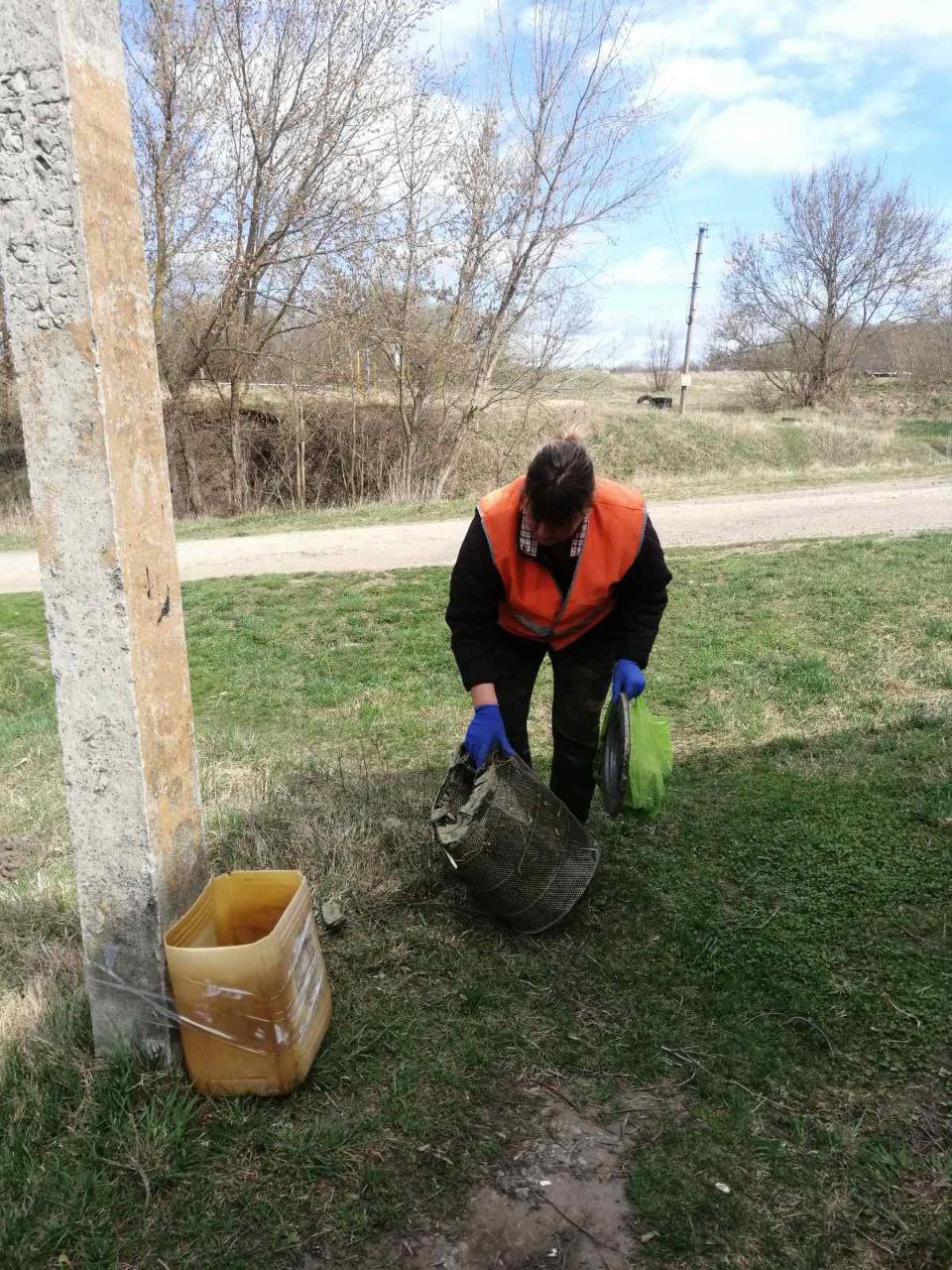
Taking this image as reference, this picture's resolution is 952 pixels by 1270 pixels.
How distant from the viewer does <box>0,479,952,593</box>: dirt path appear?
31.5 feet

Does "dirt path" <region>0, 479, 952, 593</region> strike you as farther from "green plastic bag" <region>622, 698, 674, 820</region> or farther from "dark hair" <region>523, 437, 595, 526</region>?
"dark hair" <region>523, 437, 595, 526</region>

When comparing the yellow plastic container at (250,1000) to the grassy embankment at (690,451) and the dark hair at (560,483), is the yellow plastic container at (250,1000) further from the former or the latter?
the grassy embankment at (690,451)

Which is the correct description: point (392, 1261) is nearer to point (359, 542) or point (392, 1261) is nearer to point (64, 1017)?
point (64, 1017)

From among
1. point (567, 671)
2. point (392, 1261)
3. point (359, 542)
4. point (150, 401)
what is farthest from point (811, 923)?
point (359, 542)

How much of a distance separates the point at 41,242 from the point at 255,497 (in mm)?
17244

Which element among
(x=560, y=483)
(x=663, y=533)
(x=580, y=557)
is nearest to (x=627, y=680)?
(x=580, y=557)

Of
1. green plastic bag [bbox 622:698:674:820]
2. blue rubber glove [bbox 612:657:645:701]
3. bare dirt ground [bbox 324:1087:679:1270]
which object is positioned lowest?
bare dirt ground [bbox 324:1087:679:1270]

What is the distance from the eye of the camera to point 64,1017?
270 centimetres

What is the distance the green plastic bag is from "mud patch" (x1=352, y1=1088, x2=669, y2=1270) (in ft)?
3.18

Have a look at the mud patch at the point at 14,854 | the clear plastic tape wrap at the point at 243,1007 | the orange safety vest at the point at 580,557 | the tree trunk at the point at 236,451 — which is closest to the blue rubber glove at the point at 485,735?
the orange safety vest at the point at 580,557

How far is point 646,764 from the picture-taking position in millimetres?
3121

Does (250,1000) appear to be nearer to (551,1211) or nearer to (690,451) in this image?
(551,1211)

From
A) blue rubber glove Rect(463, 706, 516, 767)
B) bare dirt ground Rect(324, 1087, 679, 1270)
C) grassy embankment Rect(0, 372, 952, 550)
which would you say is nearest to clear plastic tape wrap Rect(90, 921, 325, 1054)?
bare dirt ground Rect(324, 1087, 679, 1270)

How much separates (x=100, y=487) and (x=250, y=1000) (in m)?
1.34
